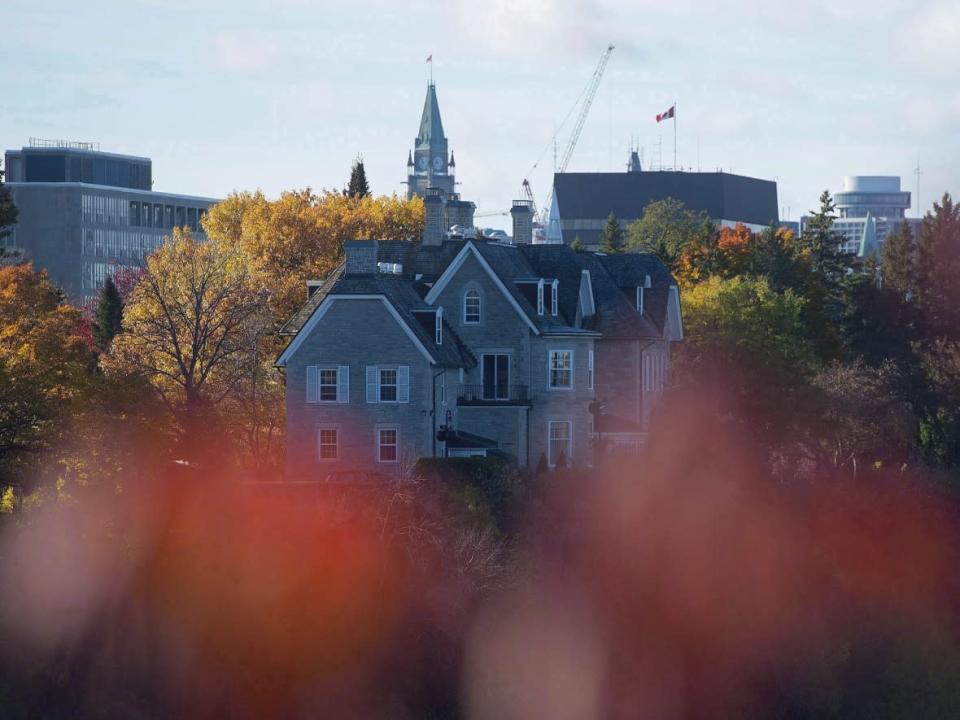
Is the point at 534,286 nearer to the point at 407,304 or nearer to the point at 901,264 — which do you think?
the point at 407,304

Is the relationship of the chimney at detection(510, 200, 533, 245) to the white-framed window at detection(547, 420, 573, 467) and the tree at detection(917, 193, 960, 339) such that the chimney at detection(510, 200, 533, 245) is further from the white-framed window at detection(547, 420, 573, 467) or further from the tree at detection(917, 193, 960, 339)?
the tree at detection(917, 193, 960, 339)

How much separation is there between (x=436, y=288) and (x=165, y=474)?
16037mm

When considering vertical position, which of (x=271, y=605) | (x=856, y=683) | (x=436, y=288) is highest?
(x=436, y=288)

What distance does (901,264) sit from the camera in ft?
443

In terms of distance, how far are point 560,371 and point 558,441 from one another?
264cm

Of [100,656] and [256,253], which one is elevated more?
[256,253]

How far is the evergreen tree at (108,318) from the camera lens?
10919cm

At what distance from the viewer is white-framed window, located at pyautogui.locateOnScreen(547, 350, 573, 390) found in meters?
77.2

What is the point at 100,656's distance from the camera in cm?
5578

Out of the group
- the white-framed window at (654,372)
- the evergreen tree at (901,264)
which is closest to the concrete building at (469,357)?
the white-framed window at (654,372)

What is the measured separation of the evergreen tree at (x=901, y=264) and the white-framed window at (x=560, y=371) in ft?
179

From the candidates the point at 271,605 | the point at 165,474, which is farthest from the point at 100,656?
the point at 165,474

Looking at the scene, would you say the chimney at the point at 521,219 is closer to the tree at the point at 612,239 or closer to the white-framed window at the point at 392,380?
the white-framed window at the point at 392,380

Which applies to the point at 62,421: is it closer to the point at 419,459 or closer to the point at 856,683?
the point at 419,459
